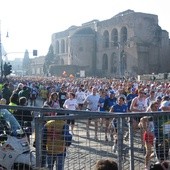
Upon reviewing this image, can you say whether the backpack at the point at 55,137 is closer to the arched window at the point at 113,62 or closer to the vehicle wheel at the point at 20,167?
the vehicle wheel at the point at 20,167

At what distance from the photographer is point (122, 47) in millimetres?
85500

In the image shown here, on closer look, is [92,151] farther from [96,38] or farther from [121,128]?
[96,38]

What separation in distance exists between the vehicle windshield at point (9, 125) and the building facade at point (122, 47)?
71.0 metres

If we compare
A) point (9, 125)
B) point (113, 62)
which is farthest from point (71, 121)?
point (113, 62)

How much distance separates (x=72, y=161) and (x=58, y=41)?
121 meters

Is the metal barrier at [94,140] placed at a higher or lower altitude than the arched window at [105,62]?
lower

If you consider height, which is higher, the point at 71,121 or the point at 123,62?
the point at 123,62

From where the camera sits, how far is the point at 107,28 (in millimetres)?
92812

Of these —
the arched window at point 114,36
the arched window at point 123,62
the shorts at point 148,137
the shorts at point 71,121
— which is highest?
the arched window at point 114,36

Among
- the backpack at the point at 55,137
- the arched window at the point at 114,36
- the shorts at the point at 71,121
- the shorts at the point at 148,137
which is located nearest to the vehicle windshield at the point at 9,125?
the backpack at the point at 55,137

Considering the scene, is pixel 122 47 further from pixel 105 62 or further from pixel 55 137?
pixel 55 137

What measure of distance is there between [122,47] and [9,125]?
79277 millimetres

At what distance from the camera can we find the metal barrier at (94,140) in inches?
203

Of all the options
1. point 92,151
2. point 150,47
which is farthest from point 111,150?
point 150,47
